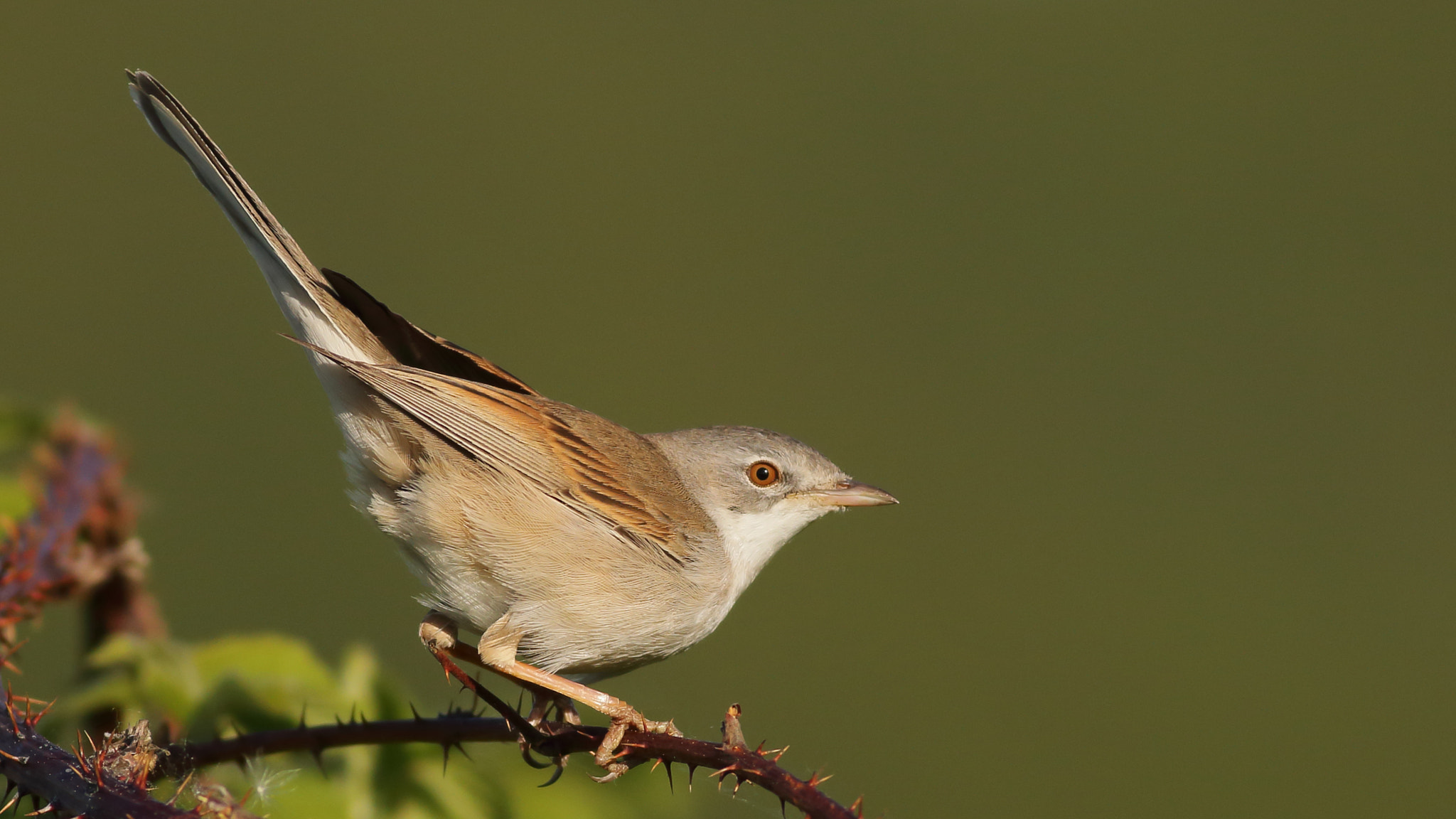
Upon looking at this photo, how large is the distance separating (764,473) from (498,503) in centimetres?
95

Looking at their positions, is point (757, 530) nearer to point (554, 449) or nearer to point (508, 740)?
point (554, 449)

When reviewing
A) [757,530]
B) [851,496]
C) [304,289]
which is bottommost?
[757,530]

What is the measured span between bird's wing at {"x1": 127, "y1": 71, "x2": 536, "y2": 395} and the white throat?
733 mm

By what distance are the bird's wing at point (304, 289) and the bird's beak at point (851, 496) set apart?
940 mm

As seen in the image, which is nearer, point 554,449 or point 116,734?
point 116,734

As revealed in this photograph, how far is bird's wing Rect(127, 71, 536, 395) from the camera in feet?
8.49

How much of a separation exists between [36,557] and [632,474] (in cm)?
149

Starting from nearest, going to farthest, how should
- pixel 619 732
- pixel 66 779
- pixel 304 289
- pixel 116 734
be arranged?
pixel 66 779
pixel 116 734
pixel 619 732
pixel 304 289

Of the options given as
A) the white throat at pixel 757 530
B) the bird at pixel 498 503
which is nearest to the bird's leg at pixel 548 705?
the bird at pixel 498 503

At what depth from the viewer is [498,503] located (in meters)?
2.79

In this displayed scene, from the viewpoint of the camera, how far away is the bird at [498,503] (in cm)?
273

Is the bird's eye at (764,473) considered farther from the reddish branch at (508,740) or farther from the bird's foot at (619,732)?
the reddish branch at (508,740)

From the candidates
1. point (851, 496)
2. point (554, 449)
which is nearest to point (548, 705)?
point (554, 449)

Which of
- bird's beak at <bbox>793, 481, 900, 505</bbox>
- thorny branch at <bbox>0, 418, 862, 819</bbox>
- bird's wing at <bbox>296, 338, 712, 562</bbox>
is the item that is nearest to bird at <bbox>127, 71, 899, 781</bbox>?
bird's wing at <bbox>296, 338, 712, 562</bbox>
